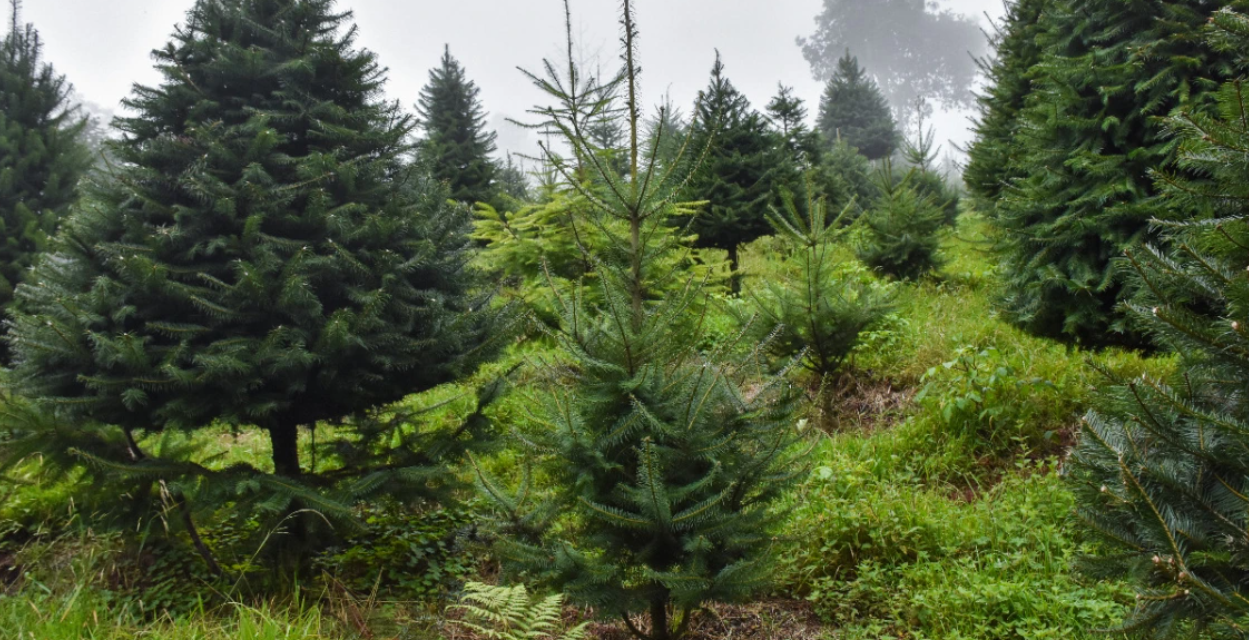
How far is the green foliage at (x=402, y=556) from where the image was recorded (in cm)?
402

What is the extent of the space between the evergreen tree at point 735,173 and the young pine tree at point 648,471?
6557 millimetres

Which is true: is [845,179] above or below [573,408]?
above

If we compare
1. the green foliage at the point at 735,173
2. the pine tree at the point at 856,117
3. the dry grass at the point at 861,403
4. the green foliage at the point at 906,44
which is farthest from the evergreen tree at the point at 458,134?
A: the green foliage at the point at 906,44

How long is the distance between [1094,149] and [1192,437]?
3478mm

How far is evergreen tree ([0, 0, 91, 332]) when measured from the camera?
264 inches

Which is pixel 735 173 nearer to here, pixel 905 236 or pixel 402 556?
pixel 905 236

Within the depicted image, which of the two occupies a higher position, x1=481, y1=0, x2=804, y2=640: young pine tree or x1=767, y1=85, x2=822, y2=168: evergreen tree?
x1=767, y1=85, x2=822, y2=168: evergreen tree

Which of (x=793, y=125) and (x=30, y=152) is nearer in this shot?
(x=30, y=152)

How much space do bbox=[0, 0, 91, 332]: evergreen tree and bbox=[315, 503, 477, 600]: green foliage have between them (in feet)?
16.9

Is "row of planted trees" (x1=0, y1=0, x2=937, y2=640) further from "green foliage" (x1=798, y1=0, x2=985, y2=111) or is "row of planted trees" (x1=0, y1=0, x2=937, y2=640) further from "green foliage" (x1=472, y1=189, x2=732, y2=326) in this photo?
"green foliage" (x1=798, y1=0, x2=985, y2=111)

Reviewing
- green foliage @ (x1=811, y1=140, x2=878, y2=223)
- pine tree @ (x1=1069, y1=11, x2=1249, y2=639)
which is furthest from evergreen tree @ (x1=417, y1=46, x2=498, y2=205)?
pine tree @ (x1=1069, y1=11, x2=1249, y2=639)

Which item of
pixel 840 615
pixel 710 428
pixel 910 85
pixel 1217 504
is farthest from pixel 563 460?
pixel 910 85

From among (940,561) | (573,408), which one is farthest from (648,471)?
(940,561)

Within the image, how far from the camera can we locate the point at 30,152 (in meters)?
7.03
